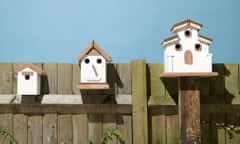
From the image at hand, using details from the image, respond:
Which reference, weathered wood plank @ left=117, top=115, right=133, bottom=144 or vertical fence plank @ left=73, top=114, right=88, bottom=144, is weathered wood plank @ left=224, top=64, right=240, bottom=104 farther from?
vertical fence plank @ left=73, top=114, right=88, bottom=144

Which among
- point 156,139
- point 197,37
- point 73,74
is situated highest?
point 197,37

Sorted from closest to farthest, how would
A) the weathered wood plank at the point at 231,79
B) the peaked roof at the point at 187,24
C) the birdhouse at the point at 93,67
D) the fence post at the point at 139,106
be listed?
the peaked roof at the point at 187,24 < the birdhouse at the point at 93,67 < the fence post at the point at 139,106 < the weathered wood plank at the point at 231,79

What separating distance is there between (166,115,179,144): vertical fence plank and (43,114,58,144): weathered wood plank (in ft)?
3.37

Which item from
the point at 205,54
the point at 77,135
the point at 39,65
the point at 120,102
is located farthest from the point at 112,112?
the point at 205,54

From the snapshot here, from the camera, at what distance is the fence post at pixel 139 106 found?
2.68 m

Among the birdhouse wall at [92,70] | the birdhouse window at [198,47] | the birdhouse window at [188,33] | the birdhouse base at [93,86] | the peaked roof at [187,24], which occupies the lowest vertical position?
the birdhouse base at [93,86]

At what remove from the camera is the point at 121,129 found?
108 inches

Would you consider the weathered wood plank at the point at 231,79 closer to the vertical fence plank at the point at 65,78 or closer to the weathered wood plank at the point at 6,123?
the vertical fence plank at the point at 65,78

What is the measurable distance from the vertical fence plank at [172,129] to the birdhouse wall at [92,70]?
0.74m

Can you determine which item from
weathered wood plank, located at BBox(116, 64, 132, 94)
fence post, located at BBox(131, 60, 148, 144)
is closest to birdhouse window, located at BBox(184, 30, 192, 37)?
fence post, located at BBox(131, 60, 148, 144)

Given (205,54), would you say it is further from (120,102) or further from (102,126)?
(102,126)

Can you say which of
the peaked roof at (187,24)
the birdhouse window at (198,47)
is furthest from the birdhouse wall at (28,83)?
the birdhouse window at (198,47)

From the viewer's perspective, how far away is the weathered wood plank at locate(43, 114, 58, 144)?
8.90ft

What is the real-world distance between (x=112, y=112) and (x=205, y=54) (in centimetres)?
96
